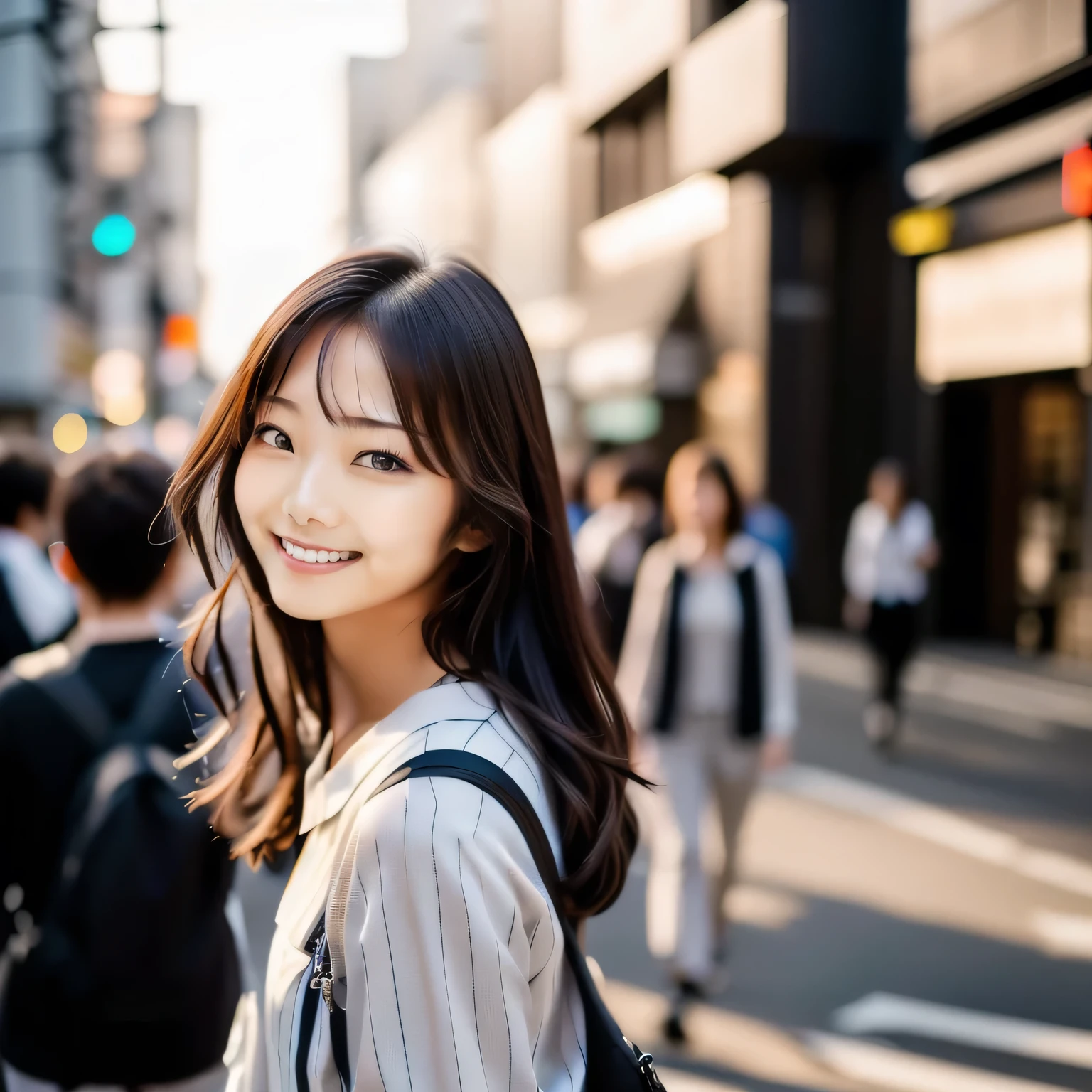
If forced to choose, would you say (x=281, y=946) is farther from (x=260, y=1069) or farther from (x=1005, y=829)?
(x=1005, y=829)

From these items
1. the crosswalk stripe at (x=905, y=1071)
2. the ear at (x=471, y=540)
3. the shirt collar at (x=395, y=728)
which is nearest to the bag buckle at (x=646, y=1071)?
the shirt collar at (x=395, y=728)

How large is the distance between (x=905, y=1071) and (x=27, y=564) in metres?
3.46

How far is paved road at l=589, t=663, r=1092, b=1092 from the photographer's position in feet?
13.1

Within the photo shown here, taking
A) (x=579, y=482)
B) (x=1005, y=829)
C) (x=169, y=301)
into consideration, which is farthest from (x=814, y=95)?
(x=169, y=301)

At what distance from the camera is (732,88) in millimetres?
15656

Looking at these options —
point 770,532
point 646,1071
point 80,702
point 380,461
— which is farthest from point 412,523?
point 770,532

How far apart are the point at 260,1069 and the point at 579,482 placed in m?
7.85

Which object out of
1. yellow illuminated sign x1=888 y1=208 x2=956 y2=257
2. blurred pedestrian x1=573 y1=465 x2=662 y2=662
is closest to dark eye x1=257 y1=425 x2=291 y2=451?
blurred pedestrian x1=573 y1=465 x2=662 y2=662

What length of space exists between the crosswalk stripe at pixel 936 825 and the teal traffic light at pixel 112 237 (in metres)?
6.64

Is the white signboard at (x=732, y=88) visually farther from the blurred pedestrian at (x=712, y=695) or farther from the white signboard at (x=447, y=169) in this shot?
the white signboard at (x=447, y=169)

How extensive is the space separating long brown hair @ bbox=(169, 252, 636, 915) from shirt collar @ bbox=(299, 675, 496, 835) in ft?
0.14

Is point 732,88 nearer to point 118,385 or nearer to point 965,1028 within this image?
point 118,385

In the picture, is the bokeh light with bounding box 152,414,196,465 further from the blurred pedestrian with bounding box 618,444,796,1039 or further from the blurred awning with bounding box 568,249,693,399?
the blurred awning with bounding box 568,249,693,399

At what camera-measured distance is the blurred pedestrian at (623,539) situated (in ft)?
24.0
